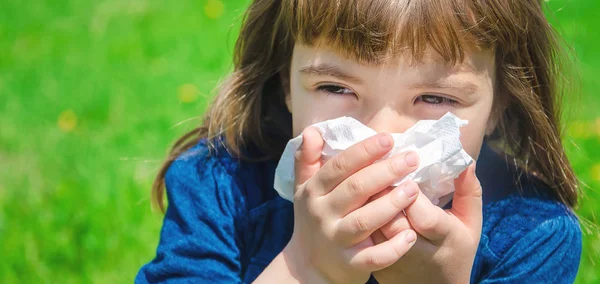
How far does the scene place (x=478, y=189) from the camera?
75.4 inches

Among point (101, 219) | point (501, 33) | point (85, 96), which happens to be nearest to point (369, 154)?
point (501, 33)

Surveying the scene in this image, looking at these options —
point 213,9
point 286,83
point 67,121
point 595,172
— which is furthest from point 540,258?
point 213,9

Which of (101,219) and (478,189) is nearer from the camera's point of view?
(478,189)

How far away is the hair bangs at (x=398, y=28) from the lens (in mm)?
1868

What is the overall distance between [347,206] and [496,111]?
2.15 feet

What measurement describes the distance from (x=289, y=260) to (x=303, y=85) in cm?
44

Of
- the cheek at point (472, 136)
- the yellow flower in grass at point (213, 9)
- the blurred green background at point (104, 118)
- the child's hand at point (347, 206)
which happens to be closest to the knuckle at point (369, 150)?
the child's hand at point (347, 206)

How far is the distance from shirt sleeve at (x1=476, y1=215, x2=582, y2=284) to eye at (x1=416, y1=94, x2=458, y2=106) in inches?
18.6

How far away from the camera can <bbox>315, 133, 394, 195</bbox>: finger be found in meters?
1.73

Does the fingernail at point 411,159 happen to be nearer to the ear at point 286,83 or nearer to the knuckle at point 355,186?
the knuckle at point 355,186

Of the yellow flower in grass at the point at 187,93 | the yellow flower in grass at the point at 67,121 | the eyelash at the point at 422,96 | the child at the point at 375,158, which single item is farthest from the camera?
the yellow flower in grass at the point at 187,93

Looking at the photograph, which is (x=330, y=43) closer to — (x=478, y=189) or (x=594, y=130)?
(x=478, y=189)

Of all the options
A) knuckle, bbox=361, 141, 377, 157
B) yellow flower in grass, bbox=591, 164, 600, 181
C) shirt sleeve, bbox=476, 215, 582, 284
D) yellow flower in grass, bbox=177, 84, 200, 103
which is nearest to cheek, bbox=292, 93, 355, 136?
knuckle, bbox=361, 141, 377, 157

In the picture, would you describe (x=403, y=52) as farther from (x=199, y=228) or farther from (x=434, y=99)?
(x=199, y=228)
